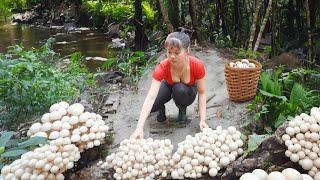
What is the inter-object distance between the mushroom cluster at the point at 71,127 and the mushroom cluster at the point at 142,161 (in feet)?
→ 1.09

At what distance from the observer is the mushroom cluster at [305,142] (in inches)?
122

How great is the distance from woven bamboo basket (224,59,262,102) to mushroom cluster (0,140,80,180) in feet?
7.72

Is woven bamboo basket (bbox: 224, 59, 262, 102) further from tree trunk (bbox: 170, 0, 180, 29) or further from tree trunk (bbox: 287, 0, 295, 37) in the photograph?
tree trunk (bbox: 170, 0, 180, 29)

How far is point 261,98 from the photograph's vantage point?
4836mm

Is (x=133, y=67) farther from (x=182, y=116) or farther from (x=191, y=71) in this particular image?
(x=191, y=71)

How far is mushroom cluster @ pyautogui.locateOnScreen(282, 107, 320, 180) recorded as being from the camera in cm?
309

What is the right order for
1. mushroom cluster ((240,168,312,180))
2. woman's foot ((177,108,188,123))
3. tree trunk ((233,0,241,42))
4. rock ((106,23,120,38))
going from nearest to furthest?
mushroom cluster ((240,168,312,180)) < woman's foot ((177,108,188,123)) < tree trunk ((233,0,241,42)) < rock ((106,23,120,38))

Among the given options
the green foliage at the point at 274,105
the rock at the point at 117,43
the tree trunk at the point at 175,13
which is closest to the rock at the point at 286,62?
the green foliage at the point at 274,105

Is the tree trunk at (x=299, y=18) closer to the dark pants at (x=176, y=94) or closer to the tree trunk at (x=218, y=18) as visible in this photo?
the tree trunk at (x=218, y=18)

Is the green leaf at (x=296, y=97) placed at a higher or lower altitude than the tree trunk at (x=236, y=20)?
lower

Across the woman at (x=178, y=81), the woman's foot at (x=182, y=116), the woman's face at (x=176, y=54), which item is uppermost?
the woman's face at (x=176, y=54)

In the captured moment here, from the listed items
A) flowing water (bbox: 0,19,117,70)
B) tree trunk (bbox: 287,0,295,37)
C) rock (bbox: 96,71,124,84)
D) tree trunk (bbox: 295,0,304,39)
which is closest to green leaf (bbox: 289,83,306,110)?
rock (bbox: 96,71,124,84)

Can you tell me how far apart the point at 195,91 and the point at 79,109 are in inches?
55.5

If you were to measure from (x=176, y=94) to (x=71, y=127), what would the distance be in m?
1.29
